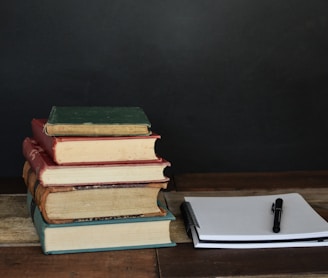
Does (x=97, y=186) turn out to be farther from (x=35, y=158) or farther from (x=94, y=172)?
(x=35, y=158)

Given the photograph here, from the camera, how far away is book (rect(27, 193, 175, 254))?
86 centimetres

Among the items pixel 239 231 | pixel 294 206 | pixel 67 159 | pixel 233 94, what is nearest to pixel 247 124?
pixel 233 94

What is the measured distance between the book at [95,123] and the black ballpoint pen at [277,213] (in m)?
0.28

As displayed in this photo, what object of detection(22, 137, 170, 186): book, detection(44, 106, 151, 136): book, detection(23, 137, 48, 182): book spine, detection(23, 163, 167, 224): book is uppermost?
detection(44, 106, 151, 136): book

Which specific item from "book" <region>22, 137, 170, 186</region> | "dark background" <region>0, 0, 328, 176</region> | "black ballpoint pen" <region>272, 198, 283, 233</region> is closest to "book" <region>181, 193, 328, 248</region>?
"black ballpoint pen" <region>272, 198, 283, 233</region>

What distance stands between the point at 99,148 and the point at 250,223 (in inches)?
12.5

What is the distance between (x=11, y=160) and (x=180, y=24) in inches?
22.9

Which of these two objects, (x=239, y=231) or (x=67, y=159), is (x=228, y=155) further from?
(x=67, y=159)

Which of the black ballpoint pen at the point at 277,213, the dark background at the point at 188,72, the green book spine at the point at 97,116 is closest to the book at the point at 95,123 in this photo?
the green book spine at the point at 97,116

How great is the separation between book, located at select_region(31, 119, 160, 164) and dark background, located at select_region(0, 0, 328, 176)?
0.49 meters

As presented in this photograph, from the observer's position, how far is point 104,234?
88cm

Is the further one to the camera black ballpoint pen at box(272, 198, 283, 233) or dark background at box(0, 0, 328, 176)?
dark background at box(0, 0, 328, 176)

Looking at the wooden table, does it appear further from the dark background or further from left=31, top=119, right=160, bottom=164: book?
the dark background

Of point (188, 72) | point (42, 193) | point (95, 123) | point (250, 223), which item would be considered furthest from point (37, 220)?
point (188, 72)
